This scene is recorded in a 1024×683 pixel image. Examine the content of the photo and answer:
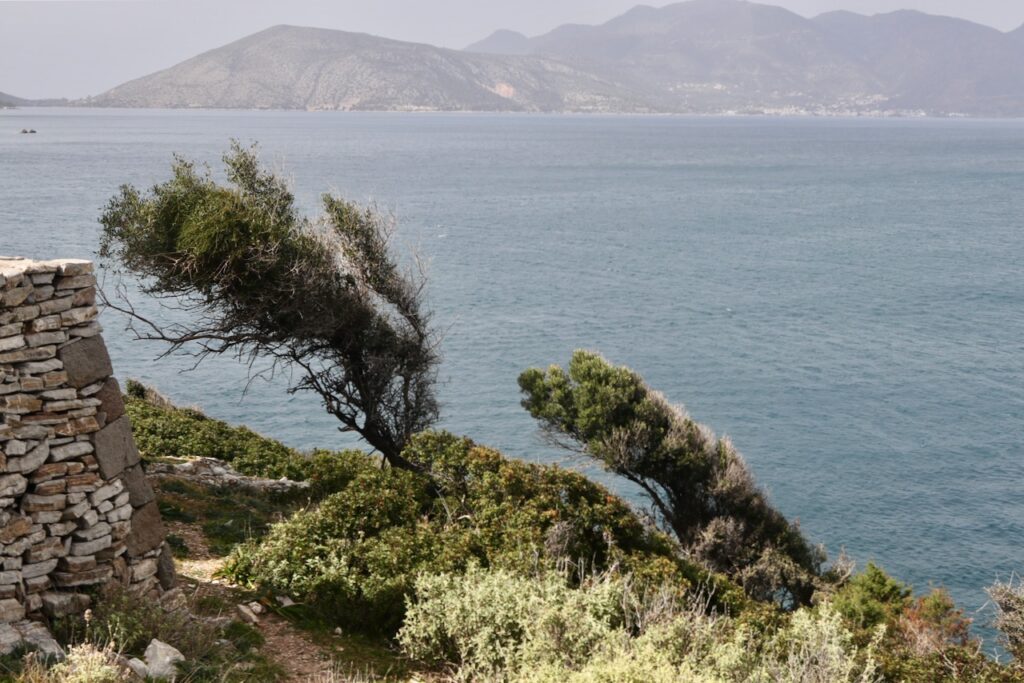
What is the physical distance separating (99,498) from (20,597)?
53.1 inches

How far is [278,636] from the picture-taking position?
515 inches

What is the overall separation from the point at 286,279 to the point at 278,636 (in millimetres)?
9248

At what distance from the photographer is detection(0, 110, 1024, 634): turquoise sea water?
123 feet

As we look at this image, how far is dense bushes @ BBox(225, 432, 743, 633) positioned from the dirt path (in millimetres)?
Result: 461

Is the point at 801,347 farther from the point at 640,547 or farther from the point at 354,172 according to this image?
the point at 354,172

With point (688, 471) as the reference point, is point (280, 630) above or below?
above

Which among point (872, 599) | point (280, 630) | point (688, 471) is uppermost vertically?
point (280, 630)

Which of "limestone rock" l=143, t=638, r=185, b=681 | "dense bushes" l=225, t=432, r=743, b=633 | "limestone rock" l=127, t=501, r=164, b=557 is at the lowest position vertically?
"dense bushes" l=225, t=432, r=743, b=633

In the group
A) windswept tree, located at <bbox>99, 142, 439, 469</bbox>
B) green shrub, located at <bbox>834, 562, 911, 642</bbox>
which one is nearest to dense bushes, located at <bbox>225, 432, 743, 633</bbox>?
windswept tree, located at <bbox>99, 142, 439, 469</bbox>

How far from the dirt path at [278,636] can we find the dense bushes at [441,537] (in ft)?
1.51

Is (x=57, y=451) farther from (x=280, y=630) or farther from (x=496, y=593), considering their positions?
(x=496, y=593)

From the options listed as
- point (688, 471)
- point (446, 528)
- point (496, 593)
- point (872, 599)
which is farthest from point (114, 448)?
point (872, 599)

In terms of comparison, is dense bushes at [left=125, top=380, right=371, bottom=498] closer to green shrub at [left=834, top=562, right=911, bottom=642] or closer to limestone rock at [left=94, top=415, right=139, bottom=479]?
limestone rock at [left=94, top=415, right=139, bottom=479]

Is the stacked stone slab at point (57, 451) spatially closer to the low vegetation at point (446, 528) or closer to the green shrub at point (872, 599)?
the low vegetation at point (446, 528)
